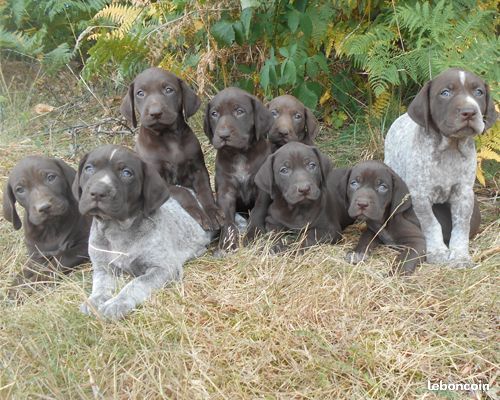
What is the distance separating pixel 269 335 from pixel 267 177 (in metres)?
2.02

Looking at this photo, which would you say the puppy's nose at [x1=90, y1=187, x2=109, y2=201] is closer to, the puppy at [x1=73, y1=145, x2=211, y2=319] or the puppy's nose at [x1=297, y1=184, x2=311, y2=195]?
the puppy at [x1=73, y1=145, x2=211, y2=319]

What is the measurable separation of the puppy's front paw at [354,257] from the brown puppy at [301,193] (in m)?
0.33

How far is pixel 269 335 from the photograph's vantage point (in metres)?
4.88

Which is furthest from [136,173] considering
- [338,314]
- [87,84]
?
[87,84]

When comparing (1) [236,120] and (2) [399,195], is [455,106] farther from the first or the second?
(1) [236,120]

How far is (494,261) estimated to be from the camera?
19.9ft

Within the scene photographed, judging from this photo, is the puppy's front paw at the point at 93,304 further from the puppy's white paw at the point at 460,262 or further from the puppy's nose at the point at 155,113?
the puppy's white paw at the point at 460,262

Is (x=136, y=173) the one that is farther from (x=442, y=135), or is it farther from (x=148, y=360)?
(x=442, y=135)

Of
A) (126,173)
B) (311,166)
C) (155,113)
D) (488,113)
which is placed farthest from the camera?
(155,113)

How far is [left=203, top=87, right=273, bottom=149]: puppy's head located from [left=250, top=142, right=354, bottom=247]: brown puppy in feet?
1.43

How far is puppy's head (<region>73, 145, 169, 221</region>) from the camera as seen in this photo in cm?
537

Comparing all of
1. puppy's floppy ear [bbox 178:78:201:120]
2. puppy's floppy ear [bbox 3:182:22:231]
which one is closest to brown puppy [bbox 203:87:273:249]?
puppy's floppy ear [bbox 178:78:201:120]

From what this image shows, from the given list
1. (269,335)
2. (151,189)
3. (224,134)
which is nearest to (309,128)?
(224,134)

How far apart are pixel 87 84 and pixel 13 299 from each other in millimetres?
6696
